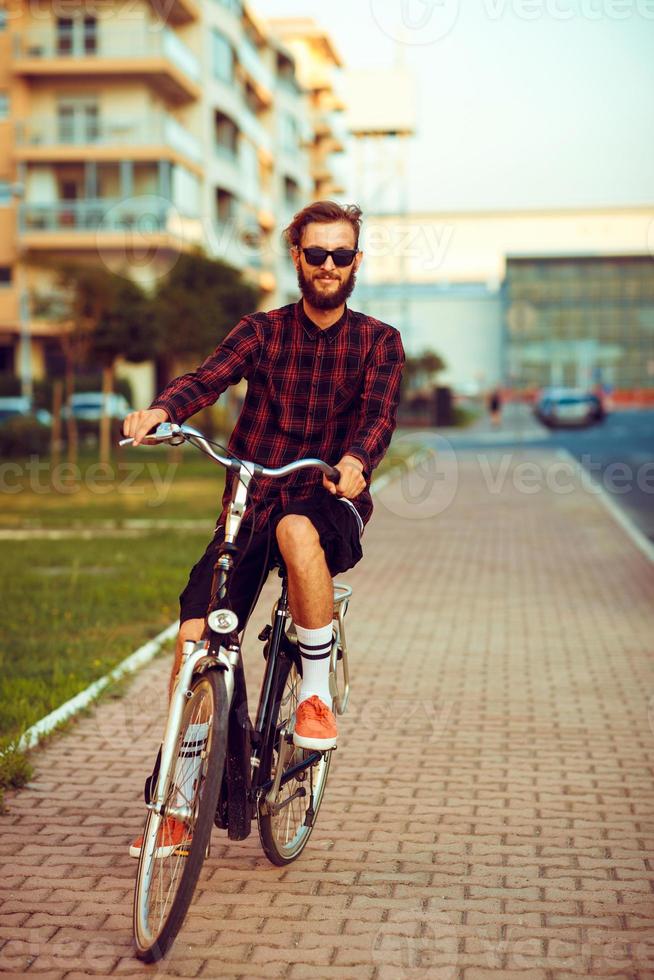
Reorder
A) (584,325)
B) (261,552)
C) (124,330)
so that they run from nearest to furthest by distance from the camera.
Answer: (261,552) < (124,330) < (584,325)

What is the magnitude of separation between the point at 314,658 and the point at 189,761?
0.62m

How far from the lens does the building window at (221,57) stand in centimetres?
5321

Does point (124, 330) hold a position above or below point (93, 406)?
above

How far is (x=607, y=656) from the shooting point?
859 cm

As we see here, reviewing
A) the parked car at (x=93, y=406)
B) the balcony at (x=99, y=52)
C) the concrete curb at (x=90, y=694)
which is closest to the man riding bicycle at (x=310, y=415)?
the concrete curb at (x=90, y=694)

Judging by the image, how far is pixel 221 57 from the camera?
178 feet

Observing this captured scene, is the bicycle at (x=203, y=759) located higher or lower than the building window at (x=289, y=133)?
lower

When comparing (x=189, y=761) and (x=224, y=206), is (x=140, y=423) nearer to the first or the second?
(x=189, y=761)

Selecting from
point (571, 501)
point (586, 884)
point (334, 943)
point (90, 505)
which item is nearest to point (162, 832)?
point (334, 943)

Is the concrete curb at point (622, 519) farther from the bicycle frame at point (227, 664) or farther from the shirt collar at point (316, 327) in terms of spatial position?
the bicycle frame at point (227, 664)

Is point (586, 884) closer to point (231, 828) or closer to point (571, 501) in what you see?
point (231, 828)

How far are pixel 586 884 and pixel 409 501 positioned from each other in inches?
675

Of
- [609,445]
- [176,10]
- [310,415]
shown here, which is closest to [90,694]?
[310,415]

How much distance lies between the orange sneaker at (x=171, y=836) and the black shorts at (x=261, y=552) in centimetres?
61
